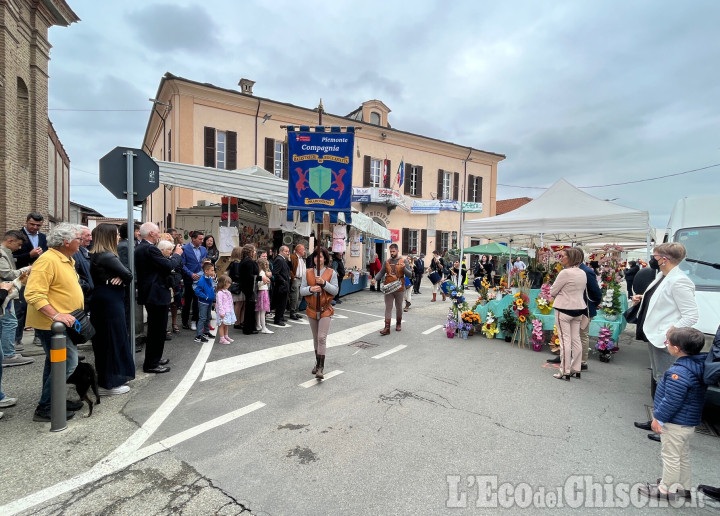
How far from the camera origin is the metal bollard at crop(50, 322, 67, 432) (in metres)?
3.41

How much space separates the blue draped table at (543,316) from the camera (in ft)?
21.6

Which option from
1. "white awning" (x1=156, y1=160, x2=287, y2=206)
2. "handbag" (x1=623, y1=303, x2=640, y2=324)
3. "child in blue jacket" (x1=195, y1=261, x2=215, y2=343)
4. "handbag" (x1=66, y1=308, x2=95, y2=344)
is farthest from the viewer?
"white awning" (x1=156, y1=160, x2=287, y2=206)

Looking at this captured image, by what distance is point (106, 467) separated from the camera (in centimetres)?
294

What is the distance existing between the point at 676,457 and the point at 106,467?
4279 millimetres

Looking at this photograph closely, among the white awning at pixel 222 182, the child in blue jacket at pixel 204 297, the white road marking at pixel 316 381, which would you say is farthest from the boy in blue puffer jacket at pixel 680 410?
the white awning at pixel 222 182

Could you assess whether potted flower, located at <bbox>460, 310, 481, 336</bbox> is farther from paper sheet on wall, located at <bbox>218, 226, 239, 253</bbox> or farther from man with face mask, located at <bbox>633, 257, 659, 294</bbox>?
paper sheet on wall, located at <bbox>218, 226, 239, 253</bbox>

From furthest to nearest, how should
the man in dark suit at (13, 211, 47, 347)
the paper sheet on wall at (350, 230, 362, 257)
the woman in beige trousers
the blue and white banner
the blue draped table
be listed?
the paper sheet on wall at (350, 230, 362, 257), the blue draped table, the man in dark suit at (13, 211, 47, 347), the blue and white banner, the woman in beige trousers

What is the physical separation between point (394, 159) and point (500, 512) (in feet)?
78.2

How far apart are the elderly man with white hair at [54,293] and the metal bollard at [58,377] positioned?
0.14m

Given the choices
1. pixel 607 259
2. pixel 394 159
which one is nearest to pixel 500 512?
pixel 607 259

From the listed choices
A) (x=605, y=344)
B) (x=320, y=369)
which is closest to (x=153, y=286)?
(x=320, y=369)

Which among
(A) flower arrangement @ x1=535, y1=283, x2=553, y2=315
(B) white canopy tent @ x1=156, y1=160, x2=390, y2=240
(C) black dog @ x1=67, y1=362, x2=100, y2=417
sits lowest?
(C) black dog @ x1=67, y1=362, x2=100, y2=417

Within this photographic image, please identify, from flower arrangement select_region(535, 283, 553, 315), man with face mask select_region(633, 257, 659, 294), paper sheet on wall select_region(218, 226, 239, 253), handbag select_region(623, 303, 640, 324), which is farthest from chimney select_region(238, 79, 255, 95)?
handbag select_region(623, 303, 640, 324)

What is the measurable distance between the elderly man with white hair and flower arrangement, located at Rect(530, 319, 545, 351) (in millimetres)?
6939
